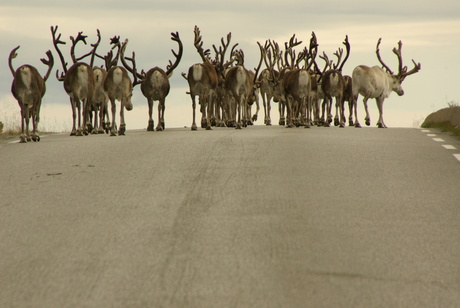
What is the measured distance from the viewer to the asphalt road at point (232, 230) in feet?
23.3

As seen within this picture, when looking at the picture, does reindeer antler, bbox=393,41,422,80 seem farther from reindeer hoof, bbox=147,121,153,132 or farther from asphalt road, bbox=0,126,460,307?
asphalt road, bbox=0,126,460,307

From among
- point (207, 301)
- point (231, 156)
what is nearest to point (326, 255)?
point (207, 301)

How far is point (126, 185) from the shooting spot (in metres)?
11.6

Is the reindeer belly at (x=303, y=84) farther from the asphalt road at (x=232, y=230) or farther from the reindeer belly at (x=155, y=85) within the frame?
the asphalt road at (x=232, y=230)

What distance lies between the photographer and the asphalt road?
7.09 meters

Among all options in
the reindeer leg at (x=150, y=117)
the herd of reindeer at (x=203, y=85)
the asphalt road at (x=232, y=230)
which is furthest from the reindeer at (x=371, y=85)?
the asphalt road at (x=232, y=230)

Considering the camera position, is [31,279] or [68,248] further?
[68,248]

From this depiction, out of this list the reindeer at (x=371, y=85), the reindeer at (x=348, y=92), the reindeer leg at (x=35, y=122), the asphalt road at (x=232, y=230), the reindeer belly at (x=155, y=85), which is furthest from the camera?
the reindeer at (x=348, y=92)

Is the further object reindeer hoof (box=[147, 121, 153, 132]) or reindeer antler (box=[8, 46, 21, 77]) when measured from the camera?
reindeer hoof (box=[147, 121, 153, 132])

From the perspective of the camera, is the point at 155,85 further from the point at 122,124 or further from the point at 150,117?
the point at 122,124

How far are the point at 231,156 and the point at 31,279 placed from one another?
21.4ft

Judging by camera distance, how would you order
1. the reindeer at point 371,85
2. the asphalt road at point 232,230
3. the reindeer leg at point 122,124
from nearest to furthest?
the asphalt road at point 232,230 → the reindeer leg at point 122,124 → the reindeer at point 371,85

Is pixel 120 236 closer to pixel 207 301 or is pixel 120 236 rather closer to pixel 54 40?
pixel 207 301

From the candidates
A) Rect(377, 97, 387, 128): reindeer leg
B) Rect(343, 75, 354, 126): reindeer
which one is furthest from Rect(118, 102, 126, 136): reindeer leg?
Rect(343, 75, 354, 126): reindeer
